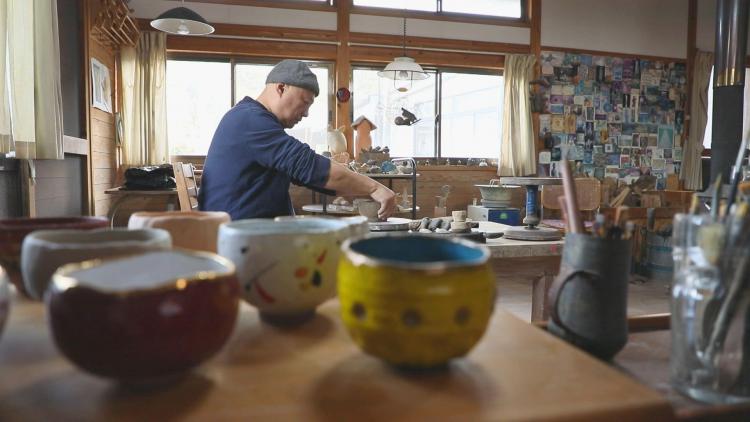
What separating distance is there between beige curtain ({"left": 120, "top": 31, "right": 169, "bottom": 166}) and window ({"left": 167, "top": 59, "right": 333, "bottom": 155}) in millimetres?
238

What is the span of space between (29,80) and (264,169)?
1.63 meters

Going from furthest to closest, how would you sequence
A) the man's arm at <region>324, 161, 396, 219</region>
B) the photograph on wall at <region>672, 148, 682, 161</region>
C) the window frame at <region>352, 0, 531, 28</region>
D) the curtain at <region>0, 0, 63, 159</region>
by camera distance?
the photograph on wall at <region>672, 148, 682, 161</region>, the window frame at <region>352, 0, 531, 28</region>, the curtain at <region>0, 0, 63, 159</region>, the man's arm at <region>324, 161, 396, 219</region>

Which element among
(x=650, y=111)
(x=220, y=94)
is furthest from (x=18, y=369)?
(x=650, y=111)

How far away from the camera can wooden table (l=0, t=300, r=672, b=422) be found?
415 mm

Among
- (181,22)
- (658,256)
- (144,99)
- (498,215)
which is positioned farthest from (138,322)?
(144,99)

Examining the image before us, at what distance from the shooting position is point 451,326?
1.55 ft

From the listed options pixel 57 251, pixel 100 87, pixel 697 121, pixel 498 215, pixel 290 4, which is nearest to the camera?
pixel 57 251

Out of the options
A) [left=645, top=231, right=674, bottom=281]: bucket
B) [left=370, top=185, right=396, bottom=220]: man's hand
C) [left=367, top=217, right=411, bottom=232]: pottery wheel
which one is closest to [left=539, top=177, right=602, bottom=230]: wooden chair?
[left=645, top=231, right=674, bottom=281]: bucket

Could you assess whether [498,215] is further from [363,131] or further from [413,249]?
[413,249]

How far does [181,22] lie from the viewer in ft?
14.6

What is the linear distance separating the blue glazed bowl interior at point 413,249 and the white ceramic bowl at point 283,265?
0.18ft

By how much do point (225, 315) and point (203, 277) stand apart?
1.7 inches

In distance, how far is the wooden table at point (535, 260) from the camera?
2.20m

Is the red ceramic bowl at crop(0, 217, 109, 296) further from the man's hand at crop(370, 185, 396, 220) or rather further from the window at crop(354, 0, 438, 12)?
the window at crop(354, 0, 438, 12)
